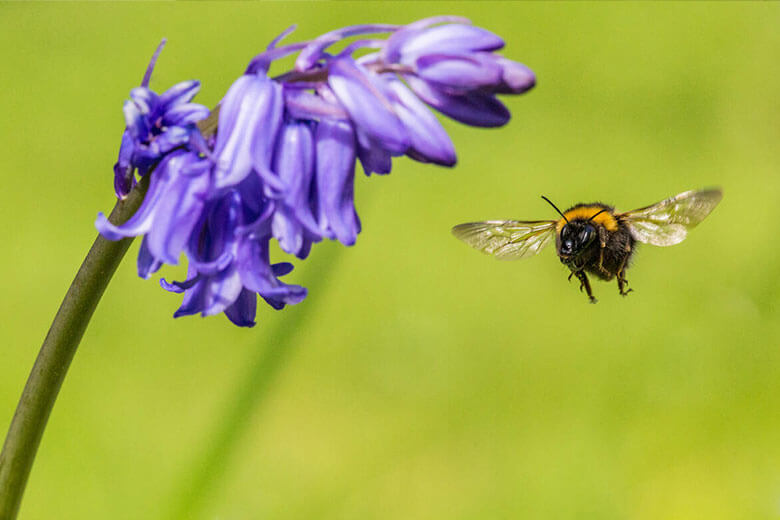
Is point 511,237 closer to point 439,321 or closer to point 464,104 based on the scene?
point 464,104

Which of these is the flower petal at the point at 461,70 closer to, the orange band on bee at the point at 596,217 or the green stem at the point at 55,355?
the green stem at the point at 55,355

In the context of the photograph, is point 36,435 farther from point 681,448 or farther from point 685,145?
point 685,145

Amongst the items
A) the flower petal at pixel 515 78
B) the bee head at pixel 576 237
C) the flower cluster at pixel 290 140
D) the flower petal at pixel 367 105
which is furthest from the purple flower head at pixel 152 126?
the bee head at pixel 576 237

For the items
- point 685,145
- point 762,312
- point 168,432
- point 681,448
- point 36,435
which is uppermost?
point 685,145

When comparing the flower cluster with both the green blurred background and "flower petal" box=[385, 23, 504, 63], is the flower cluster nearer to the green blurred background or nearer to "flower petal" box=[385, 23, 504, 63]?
"flower petal" box=[385, 23, 504, 63]

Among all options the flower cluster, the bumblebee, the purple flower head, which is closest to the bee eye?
the bumblebee

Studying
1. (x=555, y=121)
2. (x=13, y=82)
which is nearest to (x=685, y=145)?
(x=555, y=121)
